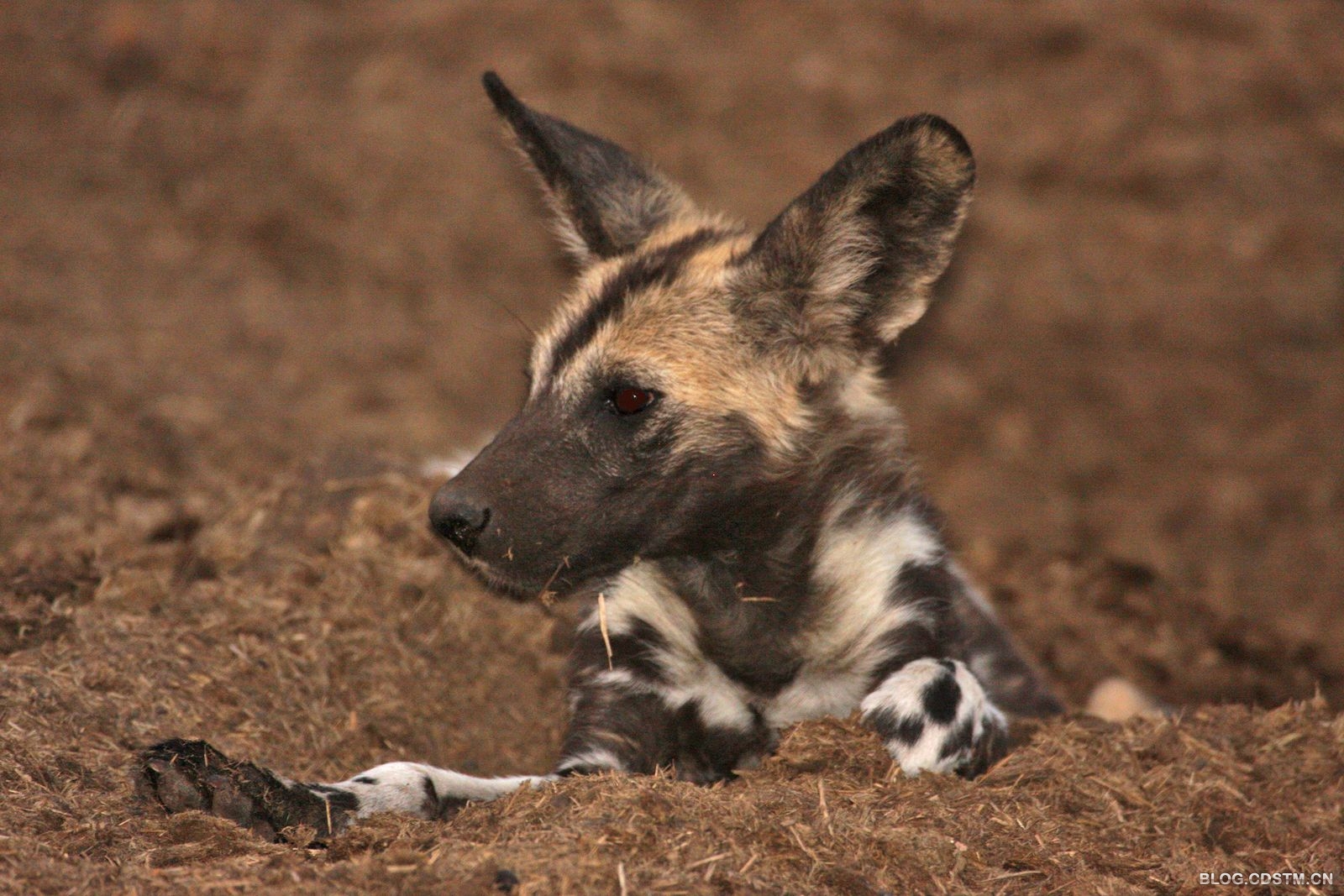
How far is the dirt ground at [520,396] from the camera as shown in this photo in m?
2.71

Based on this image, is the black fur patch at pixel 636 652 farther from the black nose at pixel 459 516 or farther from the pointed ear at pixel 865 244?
the pointed ear at pixel 865 244

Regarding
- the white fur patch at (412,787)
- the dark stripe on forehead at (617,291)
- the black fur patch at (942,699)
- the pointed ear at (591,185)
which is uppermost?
the pointed ear at (591,185)

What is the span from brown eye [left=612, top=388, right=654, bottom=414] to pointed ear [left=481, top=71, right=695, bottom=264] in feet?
2.22

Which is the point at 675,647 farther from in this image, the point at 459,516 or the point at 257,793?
the point at 257,793

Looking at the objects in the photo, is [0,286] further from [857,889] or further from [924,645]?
[857,889]

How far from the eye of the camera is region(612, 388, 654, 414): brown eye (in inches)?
129

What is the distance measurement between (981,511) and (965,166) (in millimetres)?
3435

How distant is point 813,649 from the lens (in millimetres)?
3350

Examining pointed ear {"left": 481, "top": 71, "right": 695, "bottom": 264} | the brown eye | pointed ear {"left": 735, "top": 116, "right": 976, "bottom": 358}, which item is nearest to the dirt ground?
pointed ear {"left": 481, "top": 71, "right": 695, "bottom": 264}

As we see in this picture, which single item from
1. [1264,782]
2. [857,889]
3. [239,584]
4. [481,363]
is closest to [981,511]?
[481,363]

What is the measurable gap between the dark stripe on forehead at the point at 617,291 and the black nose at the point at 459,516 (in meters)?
0.49

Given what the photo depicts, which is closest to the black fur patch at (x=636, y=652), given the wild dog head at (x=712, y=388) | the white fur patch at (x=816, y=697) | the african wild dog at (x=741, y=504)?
the african wild dog at (x=741, y=504)

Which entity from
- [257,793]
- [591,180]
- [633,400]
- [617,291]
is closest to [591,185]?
[591,180]

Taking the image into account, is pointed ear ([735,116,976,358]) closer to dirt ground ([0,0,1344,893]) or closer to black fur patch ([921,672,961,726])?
black fur patch ([921,672,961,726])
